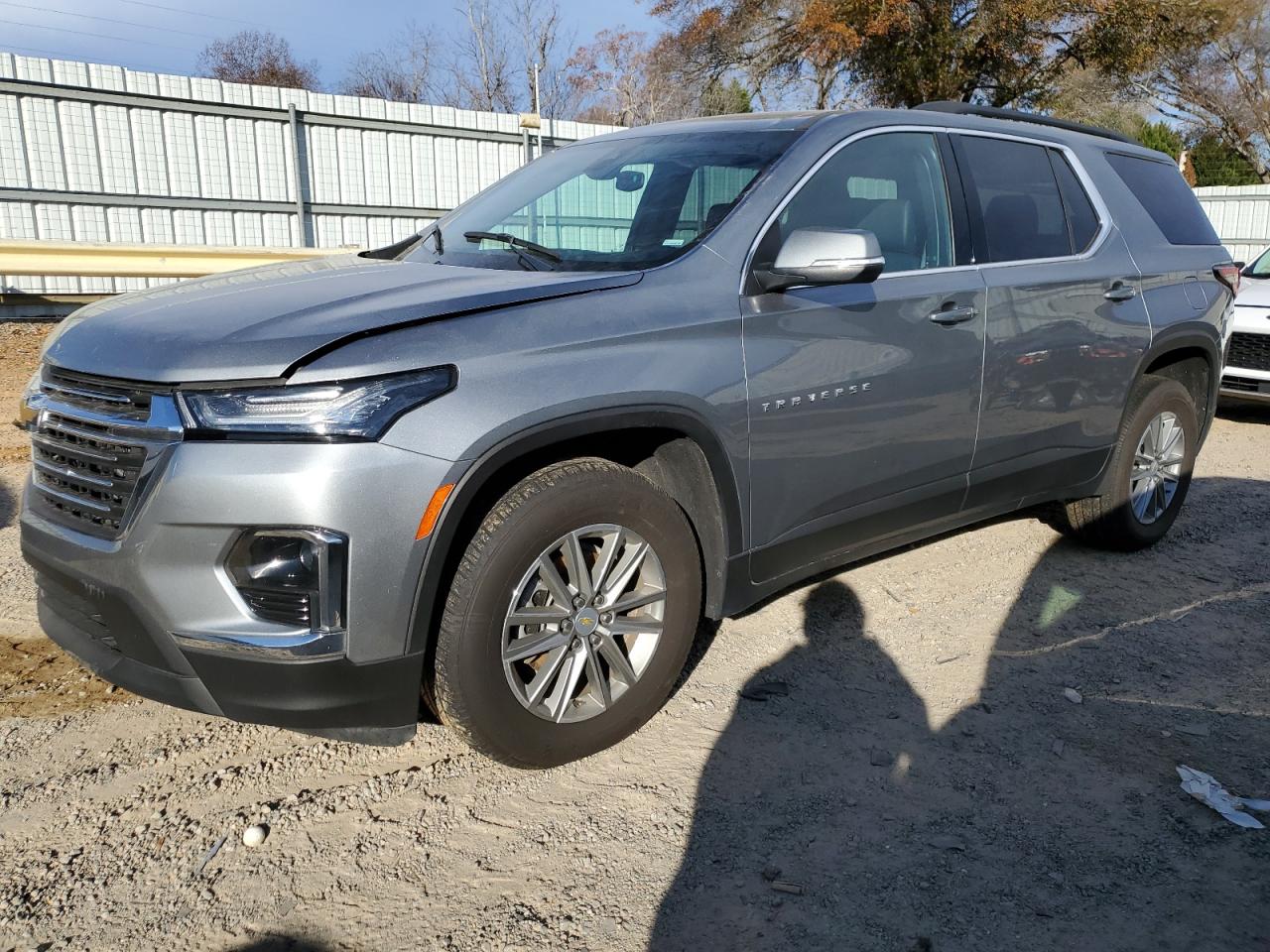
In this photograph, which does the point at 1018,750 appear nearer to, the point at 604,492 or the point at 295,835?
the point at 604,492

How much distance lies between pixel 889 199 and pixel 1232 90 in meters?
42.0

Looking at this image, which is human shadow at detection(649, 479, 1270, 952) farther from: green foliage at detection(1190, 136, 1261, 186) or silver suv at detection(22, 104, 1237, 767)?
green foliage at detection(1190, 136, 1261, 186)

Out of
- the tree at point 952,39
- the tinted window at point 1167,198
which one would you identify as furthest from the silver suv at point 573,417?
the tree at point 952,39

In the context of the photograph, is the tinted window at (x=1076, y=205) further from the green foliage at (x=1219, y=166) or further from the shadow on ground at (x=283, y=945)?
the green foliage at (x=1219, y=166)

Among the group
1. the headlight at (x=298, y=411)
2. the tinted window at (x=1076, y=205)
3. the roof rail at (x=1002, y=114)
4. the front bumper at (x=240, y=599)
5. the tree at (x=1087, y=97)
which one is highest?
the tree at (x=1087, y=97)

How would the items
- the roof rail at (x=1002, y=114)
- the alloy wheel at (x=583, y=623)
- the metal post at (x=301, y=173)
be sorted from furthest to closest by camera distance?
the metal post at (x=301, y=173) < the roof rail at (x=1002, y=114) < the alloy wheel at (x=583, y=623)

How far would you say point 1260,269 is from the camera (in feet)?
32.2

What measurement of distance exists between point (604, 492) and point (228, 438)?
3.21ft

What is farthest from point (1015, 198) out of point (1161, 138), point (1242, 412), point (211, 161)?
point (1161, 138)

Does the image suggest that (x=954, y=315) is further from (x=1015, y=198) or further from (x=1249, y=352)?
(x=1249, y=352)

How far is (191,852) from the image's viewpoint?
8.59ft

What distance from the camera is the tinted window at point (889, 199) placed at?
3479mm

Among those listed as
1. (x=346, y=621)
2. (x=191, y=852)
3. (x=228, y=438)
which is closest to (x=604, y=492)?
(x=346, y=621)

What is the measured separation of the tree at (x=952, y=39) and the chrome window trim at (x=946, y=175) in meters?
18.6
